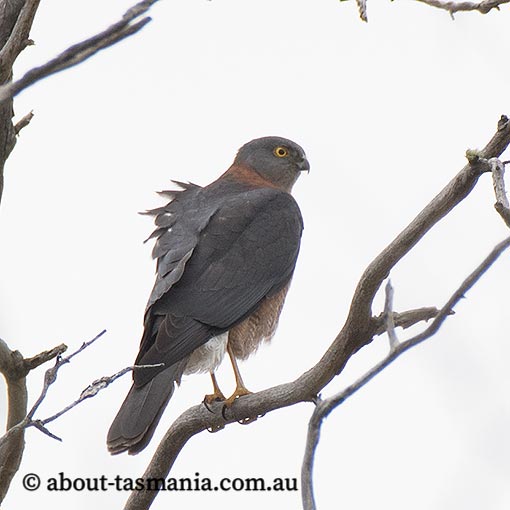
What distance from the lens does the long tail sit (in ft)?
13.8

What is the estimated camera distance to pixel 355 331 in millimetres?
3281

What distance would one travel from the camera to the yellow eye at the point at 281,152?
21.6 ft

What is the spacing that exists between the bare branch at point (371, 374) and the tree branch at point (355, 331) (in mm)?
64

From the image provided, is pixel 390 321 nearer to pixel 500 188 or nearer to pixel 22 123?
pixel 500 188

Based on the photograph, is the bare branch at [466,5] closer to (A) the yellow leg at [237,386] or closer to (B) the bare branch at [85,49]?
(B) the bare branch at [85,49]

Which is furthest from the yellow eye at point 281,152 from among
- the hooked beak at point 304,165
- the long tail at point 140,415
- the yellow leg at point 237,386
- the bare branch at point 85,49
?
the bare branch at point 85,49

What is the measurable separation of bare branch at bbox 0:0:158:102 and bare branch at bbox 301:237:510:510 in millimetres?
991

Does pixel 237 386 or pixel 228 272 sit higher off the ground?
pixel 228 272

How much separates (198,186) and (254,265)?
92 centimetres

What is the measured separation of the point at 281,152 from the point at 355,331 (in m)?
3.47

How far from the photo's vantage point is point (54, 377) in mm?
2766

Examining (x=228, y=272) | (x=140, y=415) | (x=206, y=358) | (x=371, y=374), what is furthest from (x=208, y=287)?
(x=371, y=374)

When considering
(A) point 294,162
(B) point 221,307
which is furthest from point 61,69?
(A) point 294,162

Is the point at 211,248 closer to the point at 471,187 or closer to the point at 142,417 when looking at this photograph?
the point at 142,417
